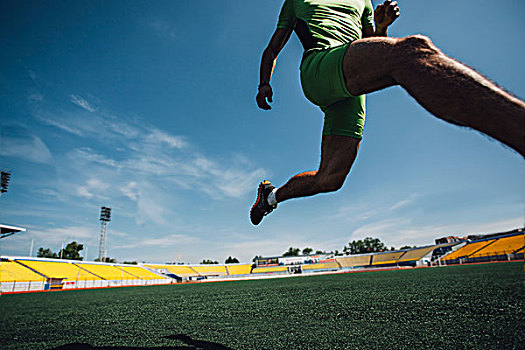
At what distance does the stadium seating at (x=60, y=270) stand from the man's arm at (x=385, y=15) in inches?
1220

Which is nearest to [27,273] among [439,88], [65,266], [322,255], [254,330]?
[65,266]

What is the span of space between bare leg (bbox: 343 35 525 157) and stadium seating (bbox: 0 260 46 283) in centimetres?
2781

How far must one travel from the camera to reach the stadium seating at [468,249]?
3394cm

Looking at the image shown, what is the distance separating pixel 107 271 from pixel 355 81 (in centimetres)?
3741

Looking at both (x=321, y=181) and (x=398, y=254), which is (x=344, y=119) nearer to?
(x=321, y=181)

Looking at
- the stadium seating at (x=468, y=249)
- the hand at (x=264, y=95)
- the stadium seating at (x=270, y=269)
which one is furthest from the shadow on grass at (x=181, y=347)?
the stadium seating at (x=270, y=269)

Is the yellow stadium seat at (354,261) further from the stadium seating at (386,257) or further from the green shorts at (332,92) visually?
the green shorts at (332,92)

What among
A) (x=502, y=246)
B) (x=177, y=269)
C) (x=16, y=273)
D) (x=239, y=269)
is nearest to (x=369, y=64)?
(x=16, y=273)

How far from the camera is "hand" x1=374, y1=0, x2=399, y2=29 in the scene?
5.28 ft

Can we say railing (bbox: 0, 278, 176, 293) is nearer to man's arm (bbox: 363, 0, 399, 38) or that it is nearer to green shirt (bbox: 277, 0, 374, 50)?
green shirt (bbox: 277, 0, 374, 50)

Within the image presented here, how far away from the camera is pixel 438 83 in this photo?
880mm

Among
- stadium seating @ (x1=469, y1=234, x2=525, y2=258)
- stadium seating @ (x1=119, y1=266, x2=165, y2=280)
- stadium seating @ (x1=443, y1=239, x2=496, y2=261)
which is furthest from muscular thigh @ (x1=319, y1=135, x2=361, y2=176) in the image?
stadium seating @ (x1=443, y1=239, x2=496, y2=261)

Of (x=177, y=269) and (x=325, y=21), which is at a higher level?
(x=325, y=21)

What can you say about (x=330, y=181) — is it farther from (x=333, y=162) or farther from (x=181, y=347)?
(x=181, y=347)
